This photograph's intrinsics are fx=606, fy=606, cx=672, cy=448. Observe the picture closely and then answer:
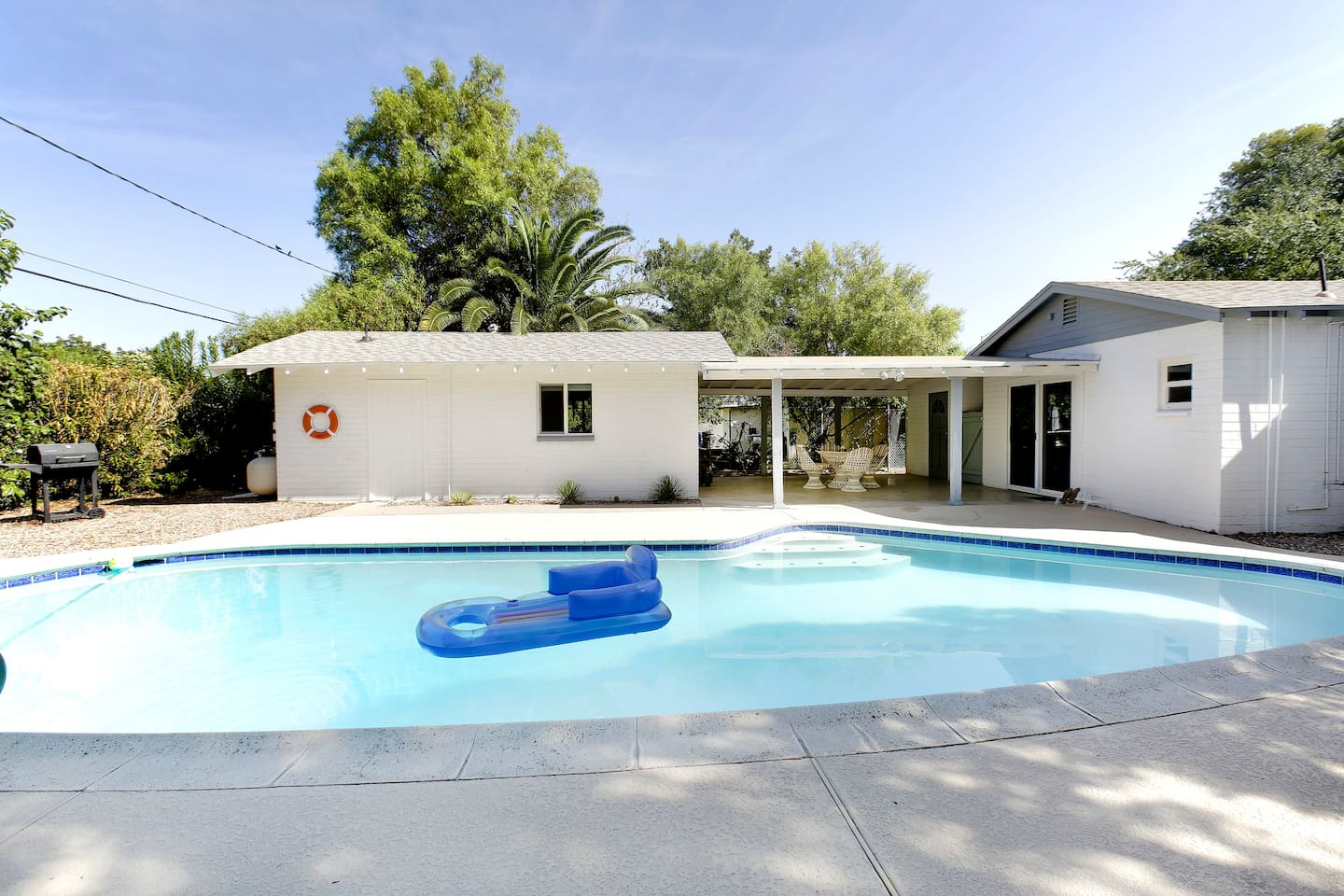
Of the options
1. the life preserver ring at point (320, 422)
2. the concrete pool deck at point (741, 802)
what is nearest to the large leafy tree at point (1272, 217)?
the concrete pool deck at point (741, 802)

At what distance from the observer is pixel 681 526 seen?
8.40m

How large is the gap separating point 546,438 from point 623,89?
42.9 feet

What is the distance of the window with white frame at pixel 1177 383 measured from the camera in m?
8.14

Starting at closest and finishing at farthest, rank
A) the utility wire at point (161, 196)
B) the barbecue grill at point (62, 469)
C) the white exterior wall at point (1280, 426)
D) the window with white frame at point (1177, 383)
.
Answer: the white exterior wall at point (1280, 426)
the window with white frame at point (1177, 383)
the barbecue grill at point (62, 469)
the utility wire at point (161, 196)

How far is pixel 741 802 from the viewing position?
81.7 inches

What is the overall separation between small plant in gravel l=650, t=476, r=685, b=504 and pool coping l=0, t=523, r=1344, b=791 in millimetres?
8193

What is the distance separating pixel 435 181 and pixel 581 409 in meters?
16.6

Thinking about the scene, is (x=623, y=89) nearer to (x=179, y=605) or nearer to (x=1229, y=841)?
(x=179, y=605)

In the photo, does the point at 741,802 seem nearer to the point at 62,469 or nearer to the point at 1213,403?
the point at 1213,403

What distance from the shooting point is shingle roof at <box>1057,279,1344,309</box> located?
282 inches

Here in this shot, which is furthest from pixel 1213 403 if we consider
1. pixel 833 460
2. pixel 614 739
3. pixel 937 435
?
pixel 614 739

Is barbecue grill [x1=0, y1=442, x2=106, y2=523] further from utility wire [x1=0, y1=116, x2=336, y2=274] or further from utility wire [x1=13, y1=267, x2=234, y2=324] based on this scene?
utility wire [x1=0, y1=116, x2=336, y2=274]

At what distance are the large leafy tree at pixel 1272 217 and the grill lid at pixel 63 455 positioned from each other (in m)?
27.3

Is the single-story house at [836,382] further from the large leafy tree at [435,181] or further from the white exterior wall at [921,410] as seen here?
the large leafy tree at [435,181]
